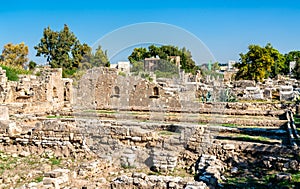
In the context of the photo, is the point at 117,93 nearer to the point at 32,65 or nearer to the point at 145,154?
the point at 145,154

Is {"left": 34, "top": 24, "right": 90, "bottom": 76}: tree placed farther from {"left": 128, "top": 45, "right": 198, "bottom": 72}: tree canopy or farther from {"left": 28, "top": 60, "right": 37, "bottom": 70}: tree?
{"left": 128, "top": 45, "right": 198, "bottom": 72}: tree canopy

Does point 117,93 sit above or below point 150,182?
above

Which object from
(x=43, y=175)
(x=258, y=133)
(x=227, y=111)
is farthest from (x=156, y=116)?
(x=43, y=175)

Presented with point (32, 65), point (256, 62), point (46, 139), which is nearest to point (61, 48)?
point (32, 65)

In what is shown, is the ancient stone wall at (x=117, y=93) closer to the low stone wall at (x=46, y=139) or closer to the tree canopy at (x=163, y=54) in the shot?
the tree canopy at (x=163, y=54)

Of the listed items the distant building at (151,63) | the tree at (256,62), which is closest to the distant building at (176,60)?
the distant building at (151,63)

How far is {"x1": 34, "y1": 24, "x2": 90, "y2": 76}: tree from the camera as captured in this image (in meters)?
39.9

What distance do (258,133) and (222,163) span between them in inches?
155

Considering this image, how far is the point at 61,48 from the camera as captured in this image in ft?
133

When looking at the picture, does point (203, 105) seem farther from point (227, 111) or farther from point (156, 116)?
point (156, 116)

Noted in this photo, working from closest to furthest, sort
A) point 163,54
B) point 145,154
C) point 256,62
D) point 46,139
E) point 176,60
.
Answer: point 145,154 < point 46,139 < point 163,54 < point 176,60 < point 256,62

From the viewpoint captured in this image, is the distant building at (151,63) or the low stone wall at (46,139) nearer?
the low stone wall at (46,139)

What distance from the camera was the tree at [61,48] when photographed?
39.9m

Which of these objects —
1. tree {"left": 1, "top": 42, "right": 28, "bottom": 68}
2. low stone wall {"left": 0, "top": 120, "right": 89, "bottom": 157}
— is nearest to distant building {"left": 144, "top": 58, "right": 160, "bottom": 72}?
low stone wall {"left": 0, "top": 120, "right": 89, "bottom": 157}
